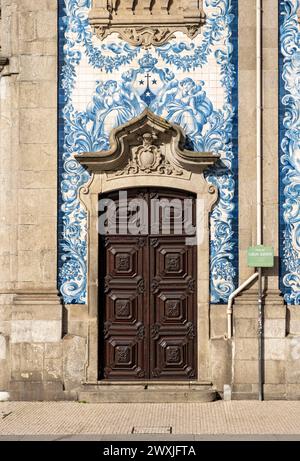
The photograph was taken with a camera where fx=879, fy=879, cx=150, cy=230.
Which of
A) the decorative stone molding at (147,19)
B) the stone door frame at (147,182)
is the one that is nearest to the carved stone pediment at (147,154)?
the stone door frame at (147,182)

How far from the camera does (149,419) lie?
10.7 metres

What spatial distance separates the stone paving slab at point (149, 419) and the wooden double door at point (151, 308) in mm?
678

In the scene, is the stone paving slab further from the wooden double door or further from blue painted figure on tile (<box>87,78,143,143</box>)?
blue painted figure on tile (<box>87,78,143,143</box>)

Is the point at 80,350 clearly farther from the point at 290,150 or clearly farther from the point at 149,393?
the point at 290,150

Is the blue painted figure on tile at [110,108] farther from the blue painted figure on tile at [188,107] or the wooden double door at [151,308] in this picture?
the wooden double door at [151,308]

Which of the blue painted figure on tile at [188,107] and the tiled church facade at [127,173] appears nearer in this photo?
the tiled church facade at [127,173]

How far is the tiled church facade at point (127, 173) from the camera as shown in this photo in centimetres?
1196

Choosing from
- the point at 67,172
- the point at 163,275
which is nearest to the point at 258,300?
the point at 163,275

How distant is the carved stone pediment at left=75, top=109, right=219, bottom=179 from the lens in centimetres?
1191

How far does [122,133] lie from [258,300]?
2.93 m

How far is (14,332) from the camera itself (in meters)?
12.0

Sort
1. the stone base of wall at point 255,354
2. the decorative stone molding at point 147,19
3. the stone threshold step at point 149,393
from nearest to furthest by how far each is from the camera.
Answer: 1. the stone threshold step at point 149,393
2. the stone base of wall at point 255,354
3. the decorative stone molding at point 147,19
